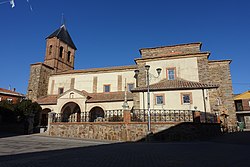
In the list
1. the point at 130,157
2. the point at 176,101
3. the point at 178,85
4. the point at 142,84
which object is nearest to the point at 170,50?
the point at 142,84

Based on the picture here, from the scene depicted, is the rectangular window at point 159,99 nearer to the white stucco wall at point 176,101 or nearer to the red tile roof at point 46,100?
the white stucco wall at point 176,101

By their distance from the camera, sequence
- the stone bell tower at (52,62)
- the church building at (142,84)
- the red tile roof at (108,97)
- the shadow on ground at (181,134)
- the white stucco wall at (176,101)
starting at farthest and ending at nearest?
the stone bell tower at (52,62), the red tile roof at (108,97), the church building at (142,84), the white stucco wall at (176,101), the shadow on ground at (181,134)

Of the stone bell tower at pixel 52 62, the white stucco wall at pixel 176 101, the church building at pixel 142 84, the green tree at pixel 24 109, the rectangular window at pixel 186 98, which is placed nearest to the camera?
the white stucco wall at pixel 176 101

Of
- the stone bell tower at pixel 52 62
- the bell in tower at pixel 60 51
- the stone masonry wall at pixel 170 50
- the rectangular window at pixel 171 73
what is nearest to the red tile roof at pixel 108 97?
the rectangular window at pixel 171 73

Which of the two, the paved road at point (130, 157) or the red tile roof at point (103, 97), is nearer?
the paved road at point (130, 157)

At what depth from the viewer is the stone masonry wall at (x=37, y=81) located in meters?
→ 30.3

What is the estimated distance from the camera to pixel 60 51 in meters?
38.3

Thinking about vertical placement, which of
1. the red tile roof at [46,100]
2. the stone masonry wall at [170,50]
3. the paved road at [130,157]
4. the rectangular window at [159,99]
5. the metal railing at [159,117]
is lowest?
the paved road at [130,157]

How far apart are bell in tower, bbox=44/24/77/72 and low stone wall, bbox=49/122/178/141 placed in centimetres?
2190

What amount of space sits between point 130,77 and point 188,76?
32.3ft

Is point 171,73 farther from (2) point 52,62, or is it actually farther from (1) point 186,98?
(2) point 52,62

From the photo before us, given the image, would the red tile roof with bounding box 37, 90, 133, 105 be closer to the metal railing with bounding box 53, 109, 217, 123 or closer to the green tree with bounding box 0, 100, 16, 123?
the green tree with bounding box 0, 100, 16, 123

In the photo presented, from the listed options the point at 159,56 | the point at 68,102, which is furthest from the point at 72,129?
the point at 159,56

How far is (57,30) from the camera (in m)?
41.4
